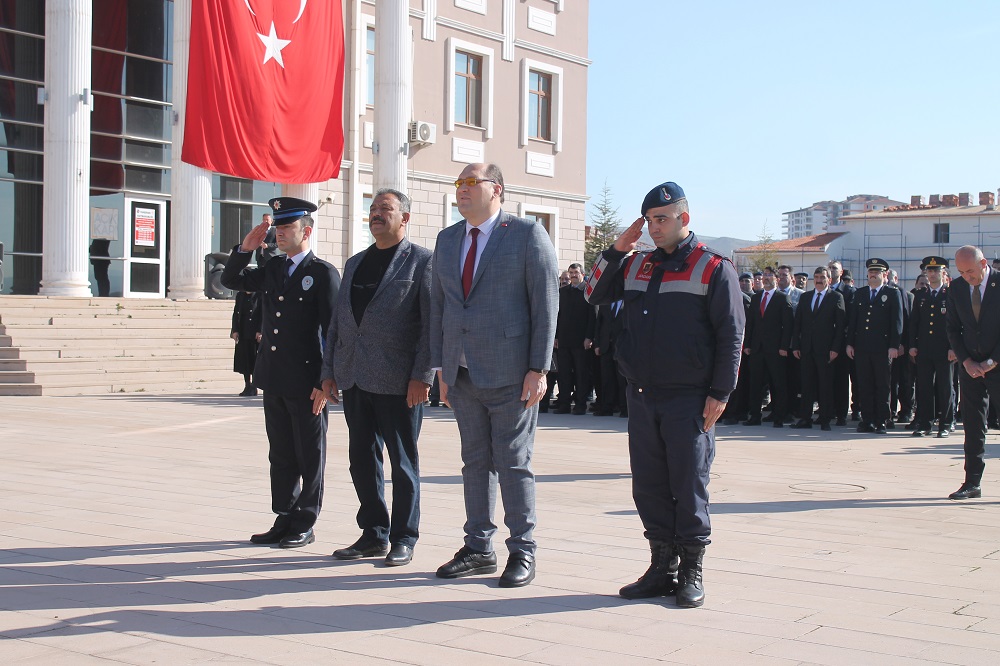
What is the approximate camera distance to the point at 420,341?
6363mm

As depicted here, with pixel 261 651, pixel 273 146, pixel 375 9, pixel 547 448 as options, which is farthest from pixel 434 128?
pixel 261 651

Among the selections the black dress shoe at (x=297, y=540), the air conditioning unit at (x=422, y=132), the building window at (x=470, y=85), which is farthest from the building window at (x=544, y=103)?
the black dress shoe at (x=297, y=540)

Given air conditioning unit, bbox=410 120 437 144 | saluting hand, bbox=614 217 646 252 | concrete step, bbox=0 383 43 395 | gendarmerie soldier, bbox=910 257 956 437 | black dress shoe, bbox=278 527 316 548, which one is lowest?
black dress shoe, bbox=278 527 316 548

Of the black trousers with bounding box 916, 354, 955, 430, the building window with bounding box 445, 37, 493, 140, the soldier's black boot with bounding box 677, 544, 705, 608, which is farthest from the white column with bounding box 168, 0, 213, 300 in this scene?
the soldier's black boot with bounding box 677, 544, 705, 608

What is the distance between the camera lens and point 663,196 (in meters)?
5.58

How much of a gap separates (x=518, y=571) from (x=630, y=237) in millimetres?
1803

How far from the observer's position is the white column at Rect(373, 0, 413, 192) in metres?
28.4

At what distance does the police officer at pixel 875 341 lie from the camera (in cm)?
1450

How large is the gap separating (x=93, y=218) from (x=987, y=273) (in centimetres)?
2347

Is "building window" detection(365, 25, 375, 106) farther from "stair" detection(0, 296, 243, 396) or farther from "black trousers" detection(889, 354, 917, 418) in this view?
"black trousers" detection(889, 354, 917, 418)

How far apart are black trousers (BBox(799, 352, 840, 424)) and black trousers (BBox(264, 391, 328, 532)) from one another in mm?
9795

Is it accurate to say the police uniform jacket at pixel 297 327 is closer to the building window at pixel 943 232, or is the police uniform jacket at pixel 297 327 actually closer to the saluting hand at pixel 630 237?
the saluting hand at pixel 630 237

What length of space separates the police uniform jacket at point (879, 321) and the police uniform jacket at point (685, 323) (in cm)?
969

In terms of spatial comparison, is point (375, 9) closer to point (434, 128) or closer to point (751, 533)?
point (434, 128)
